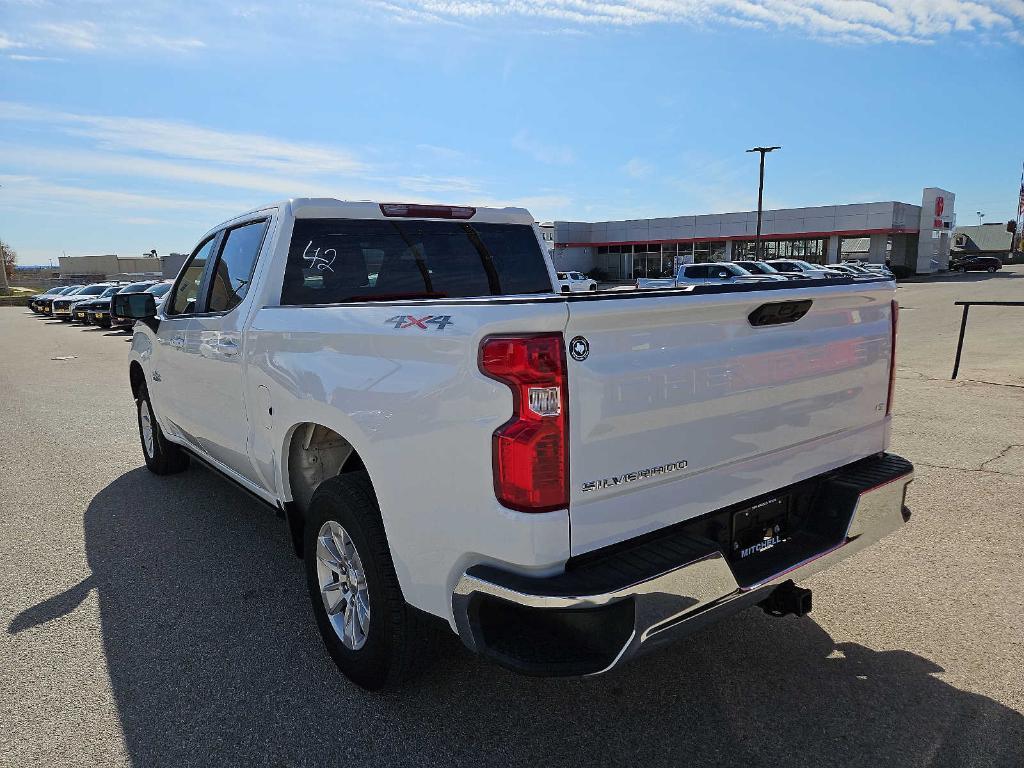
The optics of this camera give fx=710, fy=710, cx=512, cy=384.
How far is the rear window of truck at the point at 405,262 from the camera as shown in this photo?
3.83 meters

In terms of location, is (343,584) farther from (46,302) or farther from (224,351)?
(46,302)

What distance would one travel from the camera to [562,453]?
2092mm

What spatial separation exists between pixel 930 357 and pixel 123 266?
116 meters

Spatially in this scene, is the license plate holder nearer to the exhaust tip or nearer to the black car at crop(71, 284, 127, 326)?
the exhaust tip

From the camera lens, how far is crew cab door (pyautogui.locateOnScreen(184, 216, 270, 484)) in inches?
151

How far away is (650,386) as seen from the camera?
2.24 meters

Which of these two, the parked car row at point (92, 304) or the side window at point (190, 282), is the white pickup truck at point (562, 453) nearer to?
the side window at point (190, 282)

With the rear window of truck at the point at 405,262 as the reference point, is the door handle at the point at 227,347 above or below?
below

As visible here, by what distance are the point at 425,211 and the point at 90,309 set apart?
2891 cm

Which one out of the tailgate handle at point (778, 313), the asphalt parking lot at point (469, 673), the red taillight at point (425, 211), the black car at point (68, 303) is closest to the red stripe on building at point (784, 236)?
the black car at point (68, 303)

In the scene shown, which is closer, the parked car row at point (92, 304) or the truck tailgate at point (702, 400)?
the truck tailgate at point (702, 400)

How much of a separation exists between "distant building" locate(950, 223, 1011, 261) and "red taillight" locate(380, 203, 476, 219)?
361 feet

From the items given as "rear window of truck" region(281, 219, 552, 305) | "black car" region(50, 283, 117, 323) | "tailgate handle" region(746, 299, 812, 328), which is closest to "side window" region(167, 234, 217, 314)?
"rear window of truck" region(281, 219, 552, 305)

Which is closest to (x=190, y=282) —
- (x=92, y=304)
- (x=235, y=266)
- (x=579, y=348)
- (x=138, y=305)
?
(x=138, y=305)
